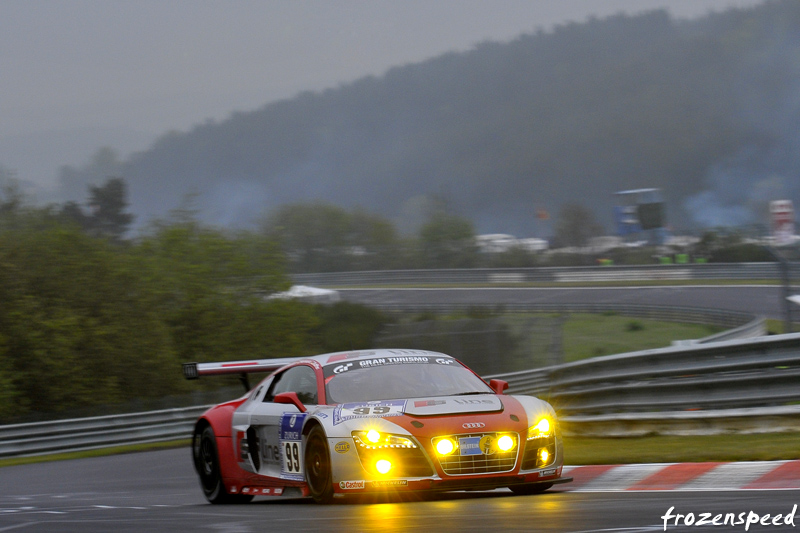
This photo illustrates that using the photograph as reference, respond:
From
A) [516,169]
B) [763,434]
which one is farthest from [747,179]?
[763,434]

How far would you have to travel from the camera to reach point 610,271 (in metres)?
48.1

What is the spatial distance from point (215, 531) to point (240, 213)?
461ft

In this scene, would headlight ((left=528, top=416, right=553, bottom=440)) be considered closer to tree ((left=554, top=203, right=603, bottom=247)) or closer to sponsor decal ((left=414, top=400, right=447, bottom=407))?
sponsor decal ((left=414, top=400, right=447, bottom=407))

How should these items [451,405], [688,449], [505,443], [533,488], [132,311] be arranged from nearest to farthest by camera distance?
1. [505,443]
2. [451,405]
3. [533,488]
4. [688,449]
5. [132,311]

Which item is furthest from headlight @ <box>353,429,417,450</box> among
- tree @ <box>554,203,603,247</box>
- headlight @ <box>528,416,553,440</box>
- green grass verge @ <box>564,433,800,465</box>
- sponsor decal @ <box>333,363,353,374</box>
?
tree @ <box>554,203,603,247</box>

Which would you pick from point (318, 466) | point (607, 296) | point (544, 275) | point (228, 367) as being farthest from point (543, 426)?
point (544, 275)

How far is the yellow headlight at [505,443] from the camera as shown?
655 cm

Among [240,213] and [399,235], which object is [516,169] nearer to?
[240,213]

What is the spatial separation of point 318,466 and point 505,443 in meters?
1.27

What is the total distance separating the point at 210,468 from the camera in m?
8.48

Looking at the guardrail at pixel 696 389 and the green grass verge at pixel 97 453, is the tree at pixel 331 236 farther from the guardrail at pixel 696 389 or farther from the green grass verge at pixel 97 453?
the guardrail at pixel 696 389

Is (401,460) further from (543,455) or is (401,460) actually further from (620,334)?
(620,334)

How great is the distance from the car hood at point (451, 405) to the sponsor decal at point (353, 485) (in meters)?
0.53

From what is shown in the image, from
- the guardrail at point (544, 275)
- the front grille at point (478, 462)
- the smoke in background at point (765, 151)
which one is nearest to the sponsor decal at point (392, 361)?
the front grille at point (478, 462)
